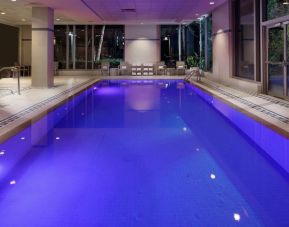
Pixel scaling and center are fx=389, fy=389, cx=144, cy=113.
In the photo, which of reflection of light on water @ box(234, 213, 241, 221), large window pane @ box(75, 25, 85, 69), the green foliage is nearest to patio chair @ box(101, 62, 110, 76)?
large window pane @ box(75, 25, 85, 69)

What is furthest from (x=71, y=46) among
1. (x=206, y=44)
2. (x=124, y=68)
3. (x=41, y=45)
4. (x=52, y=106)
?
(x=52, y=106)

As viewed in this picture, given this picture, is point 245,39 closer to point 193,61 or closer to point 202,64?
point 202,64

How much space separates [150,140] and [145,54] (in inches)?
672

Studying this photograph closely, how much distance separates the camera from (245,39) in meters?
12.6

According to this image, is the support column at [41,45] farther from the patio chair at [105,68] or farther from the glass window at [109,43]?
the glass window at [109,43]

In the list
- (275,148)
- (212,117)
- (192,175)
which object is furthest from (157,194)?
(212,117)

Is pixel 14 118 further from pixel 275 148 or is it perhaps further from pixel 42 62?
pixel 42 62

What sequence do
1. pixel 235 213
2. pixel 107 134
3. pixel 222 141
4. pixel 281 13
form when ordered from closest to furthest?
pixel 235 213 < pixel 222 141 < pixel 107 134 < pixel 281 13

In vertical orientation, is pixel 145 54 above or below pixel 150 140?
above

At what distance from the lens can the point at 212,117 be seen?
790 centimetres

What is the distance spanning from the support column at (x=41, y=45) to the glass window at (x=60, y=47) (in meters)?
9.52

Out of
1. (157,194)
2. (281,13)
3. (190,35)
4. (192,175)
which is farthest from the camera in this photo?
(190,35)

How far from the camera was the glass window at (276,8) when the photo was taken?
8867 mm

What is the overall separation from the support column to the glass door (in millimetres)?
7175
